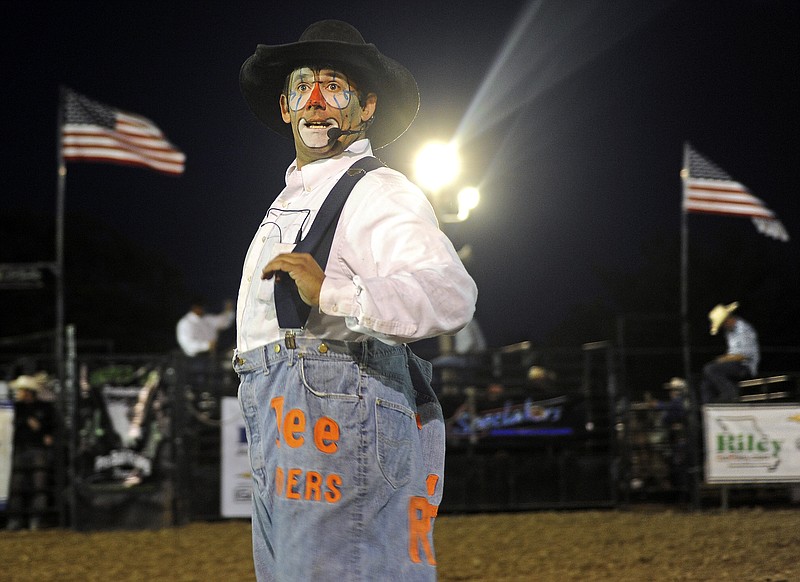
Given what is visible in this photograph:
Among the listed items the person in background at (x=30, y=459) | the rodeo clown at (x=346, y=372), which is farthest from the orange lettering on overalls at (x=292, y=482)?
the person in background at (x=30, y=459)

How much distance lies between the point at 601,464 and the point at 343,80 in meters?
9.84

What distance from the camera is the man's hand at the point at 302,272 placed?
2.12m

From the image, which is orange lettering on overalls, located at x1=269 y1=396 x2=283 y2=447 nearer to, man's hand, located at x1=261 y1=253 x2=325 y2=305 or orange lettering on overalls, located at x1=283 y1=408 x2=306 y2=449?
orange lettering on overalls, located at x1=283 y1=408 x2=306 y2=449

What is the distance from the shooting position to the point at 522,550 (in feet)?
27.5

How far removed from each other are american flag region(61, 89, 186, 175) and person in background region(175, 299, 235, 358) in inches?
77.3

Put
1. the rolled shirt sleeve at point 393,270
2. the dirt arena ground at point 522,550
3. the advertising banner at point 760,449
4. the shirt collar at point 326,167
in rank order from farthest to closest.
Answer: the advertising banner at point 760,449 < the dirt arena ground at point 522,550 < the shirt collar at point 326,167 < the rolled shirt sleeve at point 393,270

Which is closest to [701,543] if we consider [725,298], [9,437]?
[9,437]

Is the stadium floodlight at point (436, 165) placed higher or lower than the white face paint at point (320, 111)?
higher

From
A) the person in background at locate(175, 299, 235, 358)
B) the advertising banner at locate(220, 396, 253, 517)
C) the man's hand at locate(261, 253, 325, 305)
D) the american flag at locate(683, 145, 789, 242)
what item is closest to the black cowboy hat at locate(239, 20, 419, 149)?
the man's hand at locate(261, 253, 325, 305)

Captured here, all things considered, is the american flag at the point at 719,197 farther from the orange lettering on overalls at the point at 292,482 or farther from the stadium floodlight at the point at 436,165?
the orange lettering on overalls at the point at 292,482

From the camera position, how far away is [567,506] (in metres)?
11.6

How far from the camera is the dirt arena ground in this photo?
7.30m

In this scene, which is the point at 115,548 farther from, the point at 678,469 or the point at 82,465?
the point at 678,469

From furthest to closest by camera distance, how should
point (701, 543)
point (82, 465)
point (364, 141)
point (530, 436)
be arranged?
point (530, 436) → point (82, 465) → point (701, 543) → point (364, 141)
